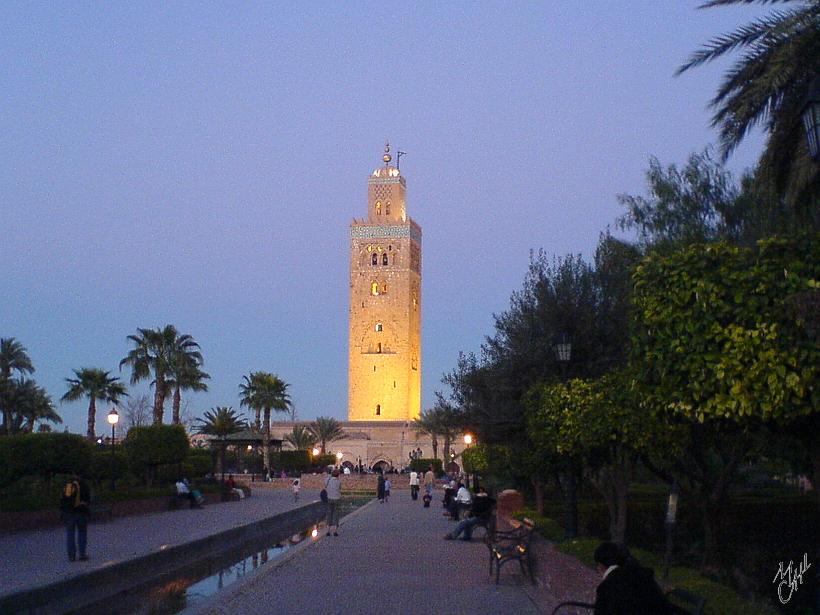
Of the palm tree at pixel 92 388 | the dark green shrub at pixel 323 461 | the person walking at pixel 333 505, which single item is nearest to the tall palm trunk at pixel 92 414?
the palm tree at pixel 92 388

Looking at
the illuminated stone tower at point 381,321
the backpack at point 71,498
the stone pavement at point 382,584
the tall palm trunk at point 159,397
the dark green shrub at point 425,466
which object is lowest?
the dark green shrub at point 425,466

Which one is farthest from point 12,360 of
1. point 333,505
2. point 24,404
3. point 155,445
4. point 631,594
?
point 631,594

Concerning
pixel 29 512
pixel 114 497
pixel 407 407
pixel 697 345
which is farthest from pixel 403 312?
pixel 697 345

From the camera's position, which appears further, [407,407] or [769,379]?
[407,407]

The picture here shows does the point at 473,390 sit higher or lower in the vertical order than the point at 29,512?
higher

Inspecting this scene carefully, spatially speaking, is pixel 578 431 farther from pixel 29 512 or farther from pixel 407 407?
pixel 407 407

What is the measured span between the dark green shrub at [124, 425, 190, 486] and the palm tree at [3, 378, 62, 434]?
13.9m

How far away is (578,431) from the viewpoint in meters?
15.1

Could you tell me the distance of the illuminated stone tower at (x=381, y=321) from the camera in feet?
319

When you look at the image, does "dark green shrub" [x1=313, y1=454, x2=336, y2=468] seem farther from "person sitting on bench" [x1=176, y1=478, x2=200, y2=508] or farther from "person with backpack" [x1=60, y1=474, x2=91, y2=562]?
"person with backpack" [x1=60, y1=474, x2=91, y2=562]

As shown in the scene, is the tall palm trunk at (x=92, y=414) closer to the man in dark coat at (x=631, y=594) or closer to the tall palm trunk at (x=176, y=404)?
the tall palm trunk at (x=176, y=404)

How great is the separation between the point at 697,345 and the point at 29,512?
18680mm

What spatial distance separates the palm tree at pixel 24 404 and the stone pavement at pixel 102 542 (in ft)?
76.2

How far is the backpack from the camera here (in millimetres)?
15961
